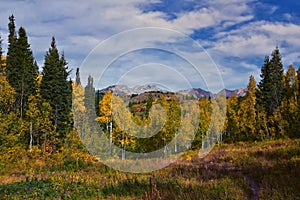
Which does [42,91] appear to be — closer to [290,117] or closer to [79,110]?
[79,110]

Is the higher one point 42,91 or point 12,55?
point 12,55

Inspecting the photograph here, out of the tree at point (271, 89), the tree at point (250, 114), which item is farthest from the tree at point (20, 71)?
the tree at point (271, 89)

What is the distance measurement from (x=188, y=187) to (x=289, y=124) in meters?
40.6

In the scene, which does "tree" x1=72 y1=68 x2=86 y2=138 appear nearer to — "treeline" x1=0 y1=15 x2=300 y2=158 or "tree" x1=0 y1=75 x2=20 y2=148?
"treeline" x1=0 y1=15 x2=300 y2=158

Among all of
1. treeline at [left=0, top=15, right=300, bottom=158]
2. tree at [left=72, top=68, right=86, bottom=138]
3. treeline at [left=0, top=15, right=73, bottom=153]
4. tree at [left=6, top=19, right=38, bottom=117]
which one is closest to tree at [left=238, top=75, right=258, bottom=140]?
treeline at [left=0, top=15, right=300, bottom=158]

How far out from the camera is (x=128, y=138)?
34.5 metres

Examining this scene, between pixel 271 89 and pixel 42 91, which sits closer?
pixel 42 91

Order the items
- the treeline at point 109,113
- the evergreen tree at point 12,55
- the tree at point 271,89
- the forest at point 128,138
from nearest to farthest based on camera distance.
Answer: the forest at point 128,138 → the treeline at point 109,113 → the evergreen tree at point 12,55 → the tree at point 271,89

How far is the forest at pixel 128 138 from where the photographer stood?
937 centimetres

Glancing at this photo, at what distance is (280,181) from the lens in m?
8.98

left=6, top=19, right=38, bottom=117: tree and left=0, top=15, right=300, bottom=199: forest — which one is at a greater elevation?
left=6, top=19, right=38, bottom=117: tree

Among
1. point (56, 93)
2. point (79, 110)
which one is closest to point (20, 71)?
point (56, 93)

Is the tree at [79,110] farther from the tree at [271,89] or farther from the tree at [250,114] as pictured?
the tree at [271,89]

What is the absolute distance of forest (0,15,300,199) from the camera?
30.8ft
